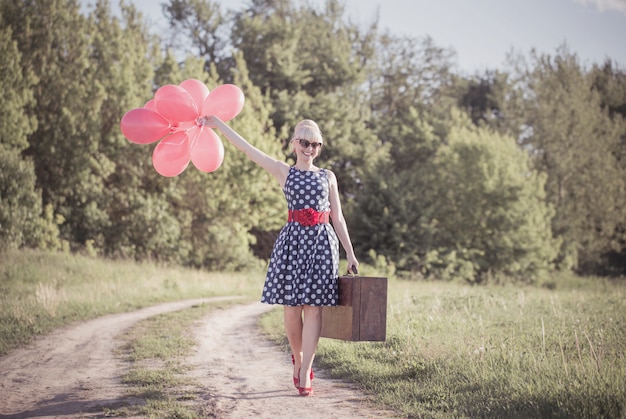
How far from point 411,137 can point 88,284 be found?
91.9ft

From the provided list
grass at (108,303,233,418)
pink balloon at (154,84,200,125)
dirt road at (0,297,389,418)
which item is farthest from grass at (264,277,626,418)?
pink balloon at (154,84,200,125)

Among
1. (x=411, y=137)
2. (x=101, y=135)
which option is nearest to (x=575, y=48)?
(x=411, y=137)

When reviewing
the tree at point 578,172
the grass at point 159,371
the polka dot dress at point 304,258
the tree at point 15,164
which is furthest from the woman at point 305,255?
Result: the tree at point 578,172

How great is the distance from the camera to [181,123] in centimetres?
617

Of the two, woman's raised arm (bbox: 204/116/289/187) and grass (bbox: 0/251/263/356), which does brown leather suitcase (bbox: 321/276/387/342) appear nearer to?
woman's raised arm (bbox: 204/116/289/187)

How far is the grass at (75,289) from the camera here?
969cm

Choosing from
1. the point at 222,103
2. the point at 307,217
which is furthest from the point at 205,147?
the point at 307,217

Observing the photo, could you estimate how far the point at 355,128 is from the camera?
119ft

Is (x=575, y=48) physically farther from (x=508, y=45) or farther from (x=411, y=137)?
(x=411, y=137)

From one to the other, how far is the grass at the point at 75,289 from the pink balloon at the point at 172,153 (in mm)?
3165

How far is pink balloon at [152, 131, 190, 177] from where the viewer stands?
6.24 m

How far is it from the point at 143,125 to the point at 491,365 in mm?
3900

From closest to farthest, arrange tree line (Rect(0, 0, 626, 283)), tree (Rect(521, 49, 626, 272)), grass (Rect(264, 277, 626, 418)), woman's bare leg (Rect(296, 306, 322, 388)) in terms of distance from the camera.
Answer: grass (Rect(264, 277, 626, 418)), woman's bare leg (Rect(296, 306, 322, 388)), tree line (Rect(0, 0, 626, 283)), tree (Rect(521, 49, 626, 272))

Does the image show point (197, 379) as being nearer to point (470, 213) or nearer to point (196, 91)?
point (196, 91)
